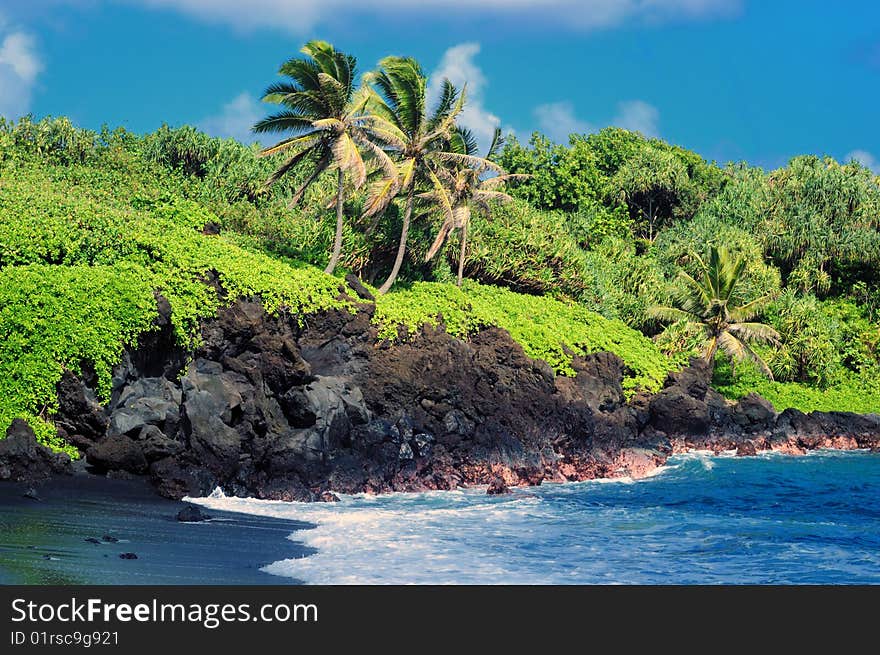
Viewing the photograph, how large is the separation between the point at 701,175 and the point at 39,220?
160ft

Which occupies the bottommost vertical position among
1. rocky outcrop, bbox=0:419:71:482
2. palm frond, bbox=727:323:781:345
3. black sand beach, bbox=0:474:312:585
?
black sand beach, bbox=0:474:312:585

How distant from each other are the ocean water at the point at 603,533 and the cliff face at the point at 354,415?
123 centimetres

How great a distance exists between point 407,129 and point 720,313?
1725 centimetres

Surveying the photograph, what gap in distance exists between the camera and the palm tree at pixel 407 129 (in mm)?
31625

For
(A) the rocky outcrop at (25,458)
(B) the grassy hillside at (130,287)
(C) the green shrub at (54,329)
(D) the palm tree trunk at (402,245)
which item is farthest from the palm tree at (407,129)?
(A) the rocky outcrop at (25,458)

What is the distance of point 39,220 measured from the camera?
2431 centimetres

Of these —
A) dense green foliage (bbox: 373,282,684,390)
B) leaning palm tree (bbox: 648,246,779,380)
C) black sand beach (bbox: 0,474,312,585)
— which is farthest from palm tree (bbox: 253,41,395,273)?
leaning palm tree (bbox: 648,246,779,380)

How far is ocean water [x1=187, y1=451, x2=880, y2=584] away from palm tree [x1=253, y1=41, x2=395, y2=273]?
37.5 ft

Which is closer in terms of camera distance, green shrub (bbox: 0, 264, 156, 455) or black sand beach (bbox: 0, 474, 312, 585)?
black sand beach (bbox: 0, 474, 312, 585)

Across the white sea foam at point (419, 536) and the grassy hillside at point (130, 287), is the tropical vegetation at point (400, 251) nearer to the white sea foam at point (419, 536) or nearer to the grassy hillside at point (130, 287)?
the grassy hillside at point (130, 287)

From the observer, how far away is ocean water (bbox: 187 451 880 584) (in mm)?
15555

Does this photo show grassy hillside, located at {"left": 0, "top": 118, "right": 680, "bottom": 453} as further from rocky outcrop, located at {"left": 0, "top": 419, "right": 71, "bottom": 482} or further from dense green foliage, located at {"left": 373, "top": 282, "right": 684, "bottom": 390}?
rocky outcrop, located at {"left": 0, "top": 419, "right": 71, "bottom": 482}

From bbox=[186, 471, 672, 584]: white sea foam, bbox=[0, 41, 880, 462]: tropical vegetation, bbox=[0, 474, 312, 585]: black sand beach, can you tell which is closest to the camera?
bbox=[0, 474, 312, 585]: black sand beach
